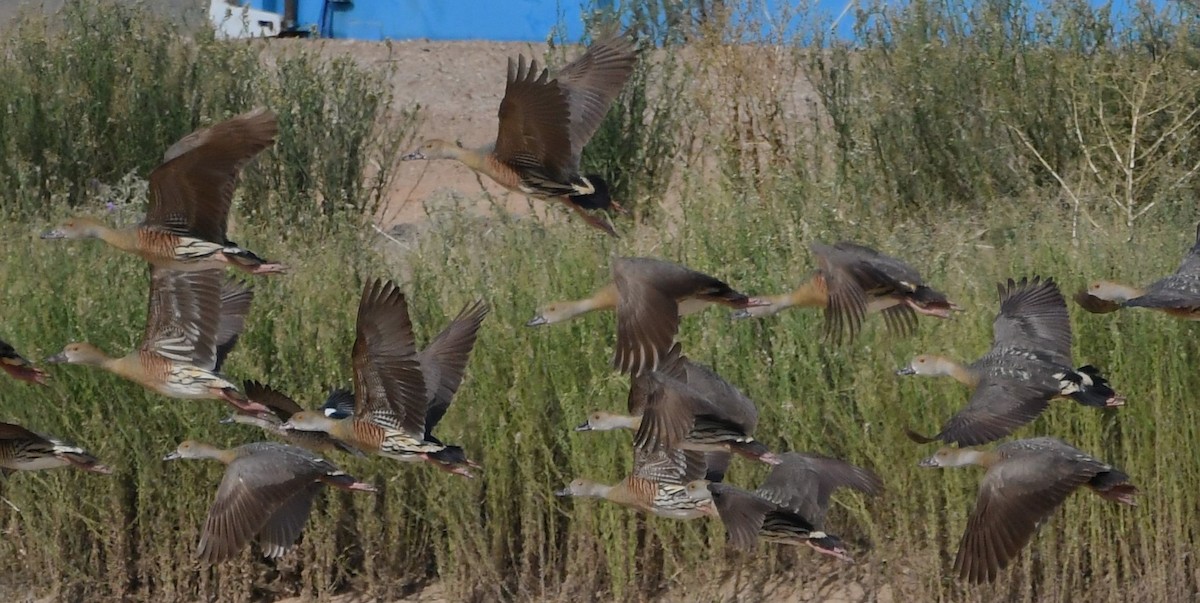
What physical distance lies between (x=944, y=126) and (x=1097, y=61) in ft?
3.43

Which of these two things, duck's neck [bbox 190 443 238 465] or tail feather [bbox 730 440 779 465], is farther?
duck's neck [bbox 190 443 238 465]

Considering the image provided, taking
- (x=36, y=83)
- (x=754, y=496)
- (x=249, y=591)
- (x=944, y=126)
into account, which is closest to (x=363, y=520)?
(x=249, y=591)

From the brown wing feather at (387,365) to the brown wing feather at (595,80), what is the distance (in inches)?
60.9

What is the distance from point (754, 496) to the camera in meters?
6.57

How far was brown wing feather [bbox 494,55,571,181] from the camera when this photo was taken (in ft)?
24.1

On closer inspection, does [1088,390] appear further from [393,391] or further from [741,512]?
[393,391]

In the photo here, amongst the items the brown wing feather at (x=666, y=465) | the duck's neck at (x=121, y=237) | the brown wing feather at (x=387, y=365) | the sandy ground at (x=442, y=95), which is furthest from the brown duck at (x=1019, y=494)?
the sandy ground at (x=442, y=95)

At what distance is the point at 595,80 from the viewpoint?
802cm

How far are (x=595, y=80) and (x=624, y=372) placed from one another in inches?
77.2

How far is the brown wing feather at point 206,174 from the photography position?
6484 millimetres

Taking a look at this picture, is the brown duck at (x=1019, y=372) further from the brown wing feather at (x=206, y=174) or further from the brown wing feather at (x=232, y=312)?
the brown wing feather at (x=232, y=312)

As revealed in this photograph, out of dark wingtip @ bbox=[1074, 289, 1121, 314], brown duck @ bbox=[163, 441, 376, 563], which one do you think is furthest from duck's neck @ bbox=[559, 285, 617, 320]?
dark wingtip @ bbox=[1074, 289, 1121, 314]

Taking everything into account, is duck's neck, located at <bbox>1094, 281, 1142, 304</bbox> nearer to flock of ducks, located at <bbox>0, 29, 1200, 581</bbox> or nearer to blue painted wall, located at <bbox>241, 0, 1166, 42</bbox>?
flock of ducks, located at <bbox>0, 29, 1200, 581</bbox>

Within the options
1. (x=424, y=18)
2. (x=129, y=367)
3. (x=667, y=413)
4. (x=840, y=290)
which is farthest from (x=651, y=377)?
(x=424, y=18)
